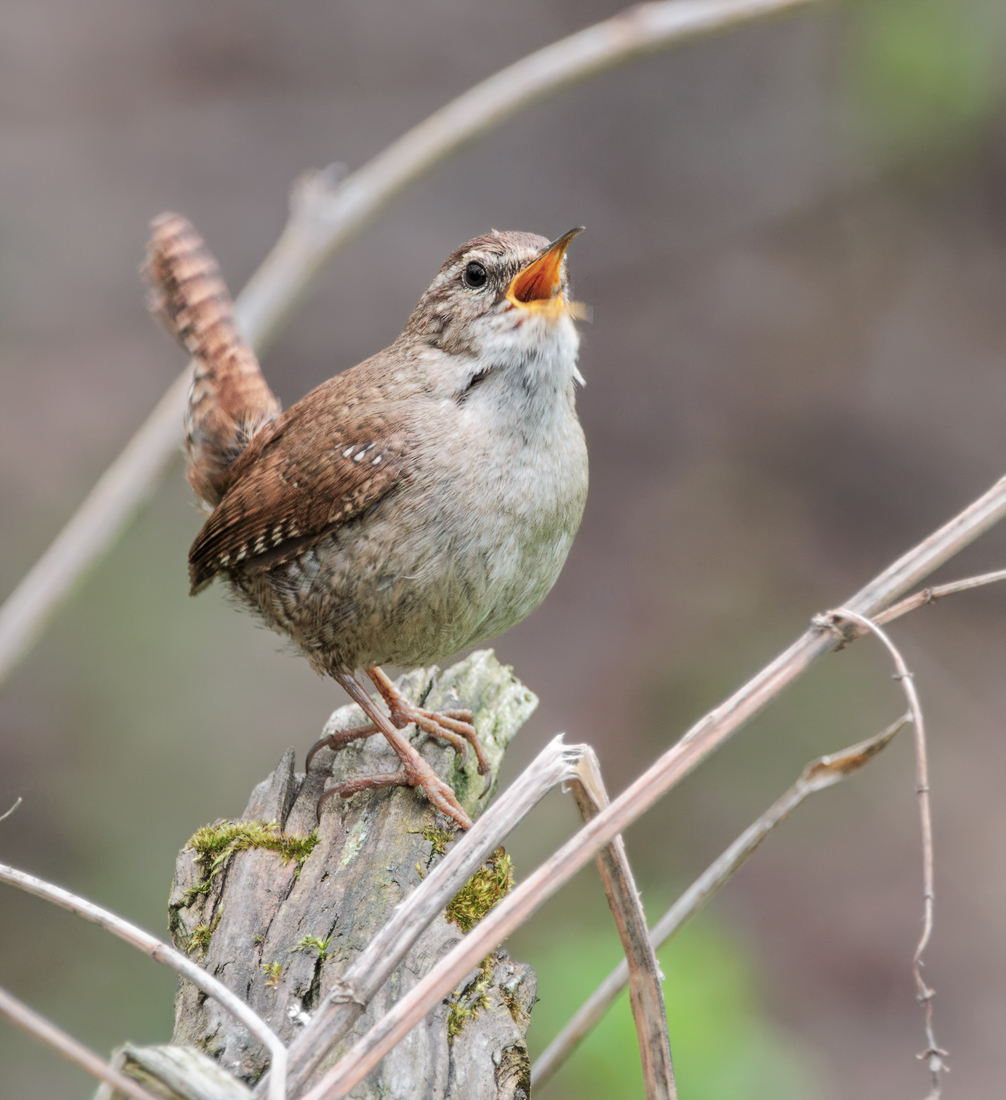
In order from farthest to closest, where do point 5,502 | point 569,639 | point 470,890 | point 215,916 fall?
point 569,639
point 5,502
point 470,890
point 215,916

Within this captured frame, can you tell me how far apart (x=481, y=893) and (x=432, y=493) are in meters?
0.91

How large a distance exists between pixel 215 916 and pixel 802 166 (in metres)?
7.03

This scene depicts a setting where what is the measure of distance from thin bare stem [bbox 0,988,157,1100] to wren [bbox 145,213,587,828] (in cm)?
132

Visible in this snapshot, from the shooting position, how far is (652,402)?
7.71 meters

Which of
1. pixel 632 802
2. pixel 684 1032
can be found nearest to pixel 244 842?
pixel 632 802

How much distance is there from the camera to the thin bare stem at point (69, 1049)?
53.3 inches

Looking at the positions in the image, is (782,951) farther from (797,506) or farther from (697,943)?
(797,506)

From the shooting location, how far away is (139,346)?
722 centimetres

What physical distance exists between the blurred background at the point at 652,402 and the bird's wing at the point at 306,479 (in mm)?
2148

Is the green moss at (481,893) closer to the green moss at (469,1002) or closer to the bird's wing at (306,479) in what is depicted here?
the green moss at (469,1002)

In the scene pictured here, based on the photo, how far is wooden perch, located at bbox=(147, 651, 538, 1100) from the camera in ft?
6.14

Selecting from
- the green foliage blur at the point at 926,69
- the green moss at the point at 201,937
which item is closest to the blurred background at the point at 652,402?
the green foliage blur at the point at 926,69

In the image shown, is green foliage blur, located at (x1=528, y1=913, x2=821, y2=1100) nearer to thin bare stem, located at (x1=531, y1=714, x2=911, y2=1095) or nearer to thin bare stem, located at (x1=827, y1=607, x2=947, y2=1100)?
thin bare stem, located at (x1=531, y1=714, x2=911, y2=1095)

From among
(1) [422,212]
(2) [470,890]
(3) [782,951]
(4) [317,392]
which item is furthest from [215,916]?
(1) [422,212]
